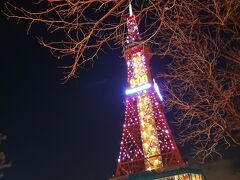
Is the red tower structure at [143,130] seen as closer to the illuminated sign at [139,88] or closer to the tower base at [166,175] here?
the illuminated sign at [139,88]

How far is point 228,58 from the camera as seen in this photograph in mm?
5512

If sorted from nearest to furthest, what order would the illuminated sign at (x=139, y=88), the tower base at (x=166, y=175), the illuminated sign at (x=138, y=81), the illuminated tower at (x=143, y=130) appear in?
the tower base at (x=166, y=175)
the illuminated tower at (x=143, y=130)
the illuminated sign at (x=139, y=88)
the illuminated sign at (x=138, y=81)

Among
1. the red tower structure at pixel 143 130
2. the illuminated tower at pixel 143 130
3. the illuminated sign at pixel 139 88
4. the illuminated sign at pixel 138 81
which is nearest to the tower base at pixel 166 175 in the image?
the illuminated tower at pixel 143 130

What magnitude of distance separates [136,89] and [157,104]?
9.93ft

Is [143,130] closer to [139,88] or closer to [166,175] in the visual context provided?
[139,88]

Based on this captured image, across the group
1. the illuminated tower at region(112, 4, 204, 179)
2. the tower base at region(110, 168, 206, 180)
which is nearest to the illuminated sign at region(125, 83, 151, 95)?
the illuminated tower at region(112, 4, 204, 179)

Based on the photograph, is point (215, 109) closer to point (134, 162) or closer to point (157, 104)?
point (134, 162)

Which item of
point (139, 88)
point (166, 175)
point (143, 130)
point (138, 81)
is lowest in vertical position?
point (166, 175)

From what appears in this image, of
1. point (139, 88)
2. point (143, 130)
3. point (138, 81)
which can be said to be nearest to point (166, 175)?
point (143, 130)

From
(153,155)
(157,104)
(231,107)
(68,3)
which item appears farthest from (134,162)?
(68,3)

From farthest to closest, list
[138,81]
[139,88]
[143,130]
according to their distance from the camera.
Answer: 1. [138,81]
2. [139,88]
3. [143,130]

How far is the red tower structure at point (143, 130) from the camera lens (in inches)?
1304

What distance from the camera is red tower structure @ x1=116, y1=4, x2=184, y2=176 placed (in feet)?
109

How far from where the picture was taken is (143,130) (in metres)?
35.2
